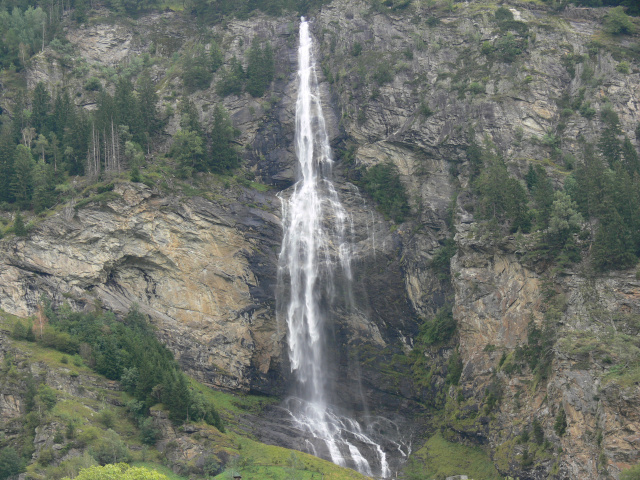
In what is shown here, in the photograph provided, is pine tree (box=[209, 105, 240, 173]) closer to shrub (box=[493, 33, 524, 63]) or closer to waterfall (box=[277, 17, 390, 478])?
waterfall (box=[277, 17, 390, 478])

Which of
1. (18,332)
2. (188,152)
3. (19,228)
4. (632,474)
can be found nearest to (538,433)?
(632,474)

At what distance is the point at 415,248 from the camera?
78688 millimetres

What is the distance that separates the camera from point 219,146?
8269cm

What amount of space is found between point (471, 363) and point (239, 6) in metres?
72.0

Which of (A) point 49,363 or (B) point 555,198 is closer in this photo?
(A) point 49,363

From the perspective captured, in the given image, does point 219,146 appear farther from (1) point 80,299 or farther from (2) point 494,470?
(2) point 494,470

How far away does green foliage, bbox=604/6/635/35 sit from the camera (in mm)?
89875

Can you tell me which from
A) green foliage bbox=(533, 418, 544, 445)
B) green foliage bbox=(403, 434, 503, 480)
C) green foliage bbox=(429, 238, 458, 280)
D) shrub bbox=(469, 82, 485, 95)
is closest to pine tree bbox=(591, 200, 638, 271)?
green foliage bbox=(533, 418, 544, 445)

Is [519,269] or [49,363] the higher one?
[519,269]

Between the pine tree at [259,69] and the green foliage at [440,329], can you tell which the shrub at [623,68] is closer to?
the green foliage at [440,329]

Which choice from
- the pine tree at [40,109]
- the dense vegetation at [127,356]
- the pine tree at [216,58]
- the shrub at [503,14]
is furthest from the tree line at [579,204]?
the pine tree at [40,109]

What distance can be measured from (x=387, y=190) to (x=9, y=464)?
5194cm

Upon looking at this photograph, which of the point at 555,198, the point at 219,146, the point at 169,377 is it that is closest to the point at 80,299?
the point at 169,377

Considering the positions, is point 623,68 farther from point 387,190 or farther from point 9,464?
point 9,464
